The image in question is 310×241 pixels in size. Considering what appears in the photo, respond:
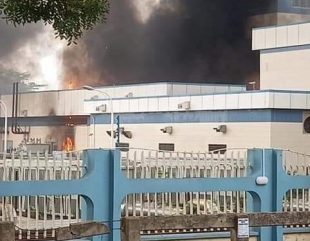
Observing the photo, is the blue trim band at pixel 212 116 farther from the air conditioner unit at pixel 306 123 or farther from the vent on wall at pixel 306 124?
the vent on wall at pixel 306 124

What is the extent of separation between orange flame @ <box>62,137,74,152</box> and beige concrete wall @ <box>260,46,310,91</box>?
58.0ft

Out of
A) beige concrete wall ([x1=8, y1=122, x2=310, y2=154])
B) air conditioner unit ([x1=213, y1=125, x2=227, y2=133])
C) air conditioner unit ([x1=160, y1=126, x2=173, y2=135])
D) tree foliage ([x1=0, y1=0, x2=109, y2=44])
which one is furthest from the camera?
air conditioner unit ([x1=160, y1=126, x2=173, y2=135])

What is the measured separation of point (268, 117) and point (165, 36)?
133 feet

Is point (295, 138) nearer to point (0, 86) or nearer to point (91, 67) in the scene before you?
point (91, 67)

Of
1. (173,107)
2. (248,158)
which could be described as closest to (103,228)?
(248,158)

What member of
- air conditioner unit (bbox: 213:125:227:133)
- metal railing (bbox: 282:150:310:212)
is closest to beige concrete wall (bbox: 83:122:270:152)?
air conditioner unit (bbox: 213:125:227:133)

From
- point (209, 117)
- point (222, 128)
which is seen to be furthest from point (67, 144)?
point (222, 128)

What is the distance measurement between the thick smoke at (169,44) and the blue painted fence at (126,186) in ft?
207

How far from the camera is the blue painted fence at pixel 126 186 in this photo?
10.5 meters

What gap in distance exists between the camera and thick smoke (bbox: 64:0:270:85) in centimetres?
7675

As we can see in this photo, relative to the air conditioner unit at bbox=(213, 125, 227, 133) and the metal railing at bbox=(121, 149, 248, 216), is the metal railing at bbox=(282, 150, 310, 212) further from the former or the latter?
the air conditioner unit at bbox=(213, 125, 227, 133)

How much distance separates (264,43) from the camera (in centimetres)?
A: 5241

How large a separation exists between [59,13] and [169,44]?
71797 mm

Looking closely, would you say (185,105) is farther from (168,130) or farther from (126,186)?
(126,186)
